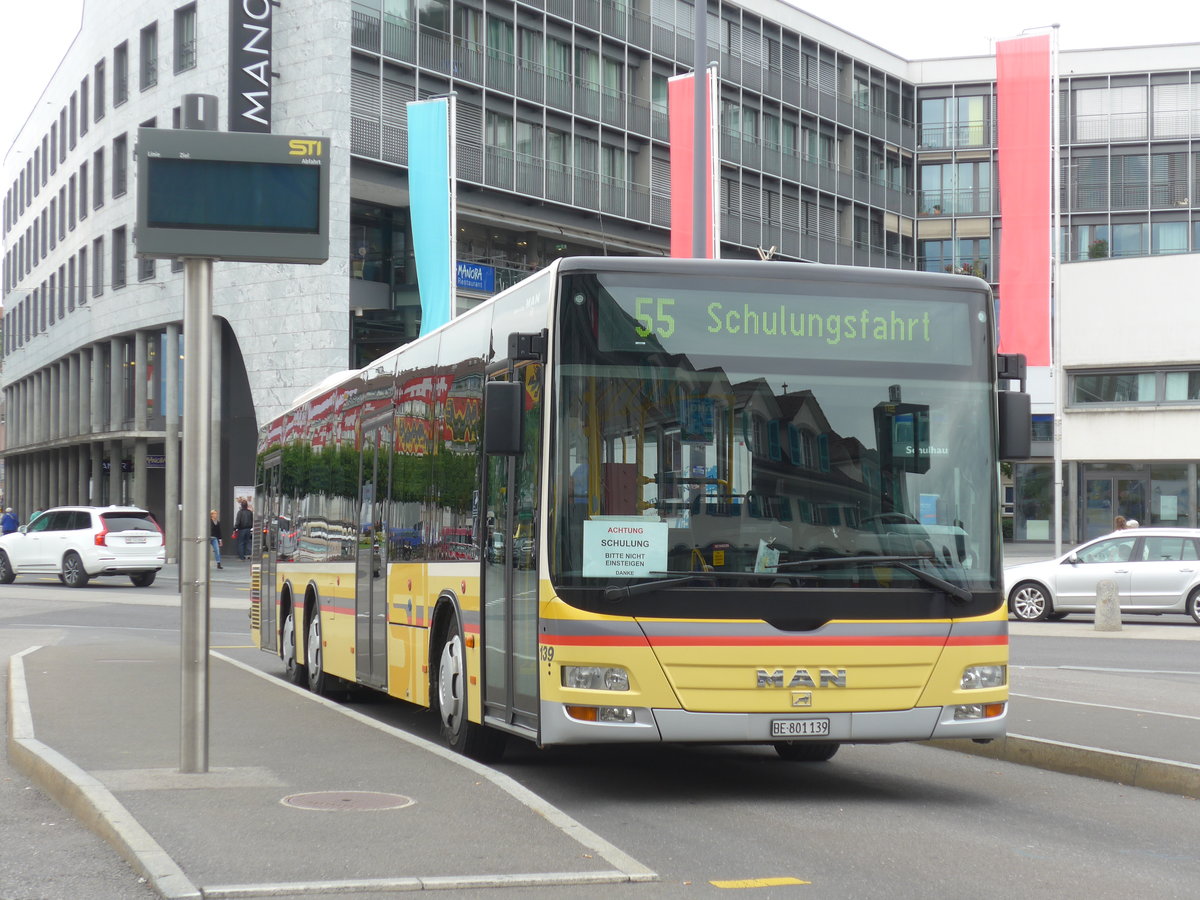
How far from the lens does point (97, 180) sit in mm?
58438

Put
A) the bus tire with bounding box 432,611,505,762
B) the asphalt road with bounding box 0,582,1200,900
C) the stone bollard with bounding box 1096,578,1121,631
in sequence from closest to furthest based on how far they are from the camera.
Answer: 1. the asphalt road with bounding box 0,582,1200,900
2. the bus tire with bounding box 432,611,505,762
3. the stone bollard with bounding box 1096,578,1121,631

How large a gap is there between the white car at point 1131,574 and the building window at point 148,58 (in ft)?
115

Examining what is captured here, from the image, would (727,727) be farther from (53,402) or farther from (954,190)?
(53,402)

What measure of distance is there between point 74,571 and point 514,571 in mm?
29823

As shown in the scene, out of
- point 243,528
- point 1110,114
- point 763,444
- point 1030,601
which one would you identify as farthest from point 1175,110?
point 763,444

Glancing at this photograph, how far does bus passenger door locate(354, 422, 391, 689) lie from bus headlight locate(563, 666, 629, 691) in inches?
168

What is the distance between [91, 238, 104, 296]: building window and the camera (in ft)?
189

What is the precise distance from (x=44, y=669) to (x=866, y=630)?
9.50 meters

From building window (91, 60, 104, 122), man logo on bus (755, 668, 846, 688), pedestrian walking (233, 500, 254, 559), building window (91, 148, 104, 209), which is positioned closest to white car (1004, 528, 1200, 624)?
man logo on bus (755, 668, 846, 688)

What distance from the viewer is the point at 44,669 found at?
1552 cm

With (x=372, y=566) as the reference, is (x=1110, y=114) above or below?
above

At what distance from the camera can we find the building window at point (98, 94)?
5725 centimetres

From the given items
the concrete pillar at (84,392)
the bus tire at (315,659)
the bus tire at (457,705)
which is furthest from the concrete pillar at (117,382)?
the bus tire at (457,705)

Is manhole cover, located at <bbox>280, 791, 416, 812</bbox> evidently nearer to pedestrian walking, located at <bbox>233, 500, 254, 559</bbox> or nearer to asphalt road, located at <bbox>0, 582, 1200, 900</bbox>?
asphalt road, located at <bbox>0, 582, 1200, 900</bbox>
